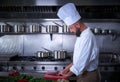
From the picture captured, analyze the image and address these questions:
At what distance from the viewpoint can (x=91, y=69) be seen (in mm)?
3521

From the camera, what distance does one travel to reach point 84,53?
3320 millimetres

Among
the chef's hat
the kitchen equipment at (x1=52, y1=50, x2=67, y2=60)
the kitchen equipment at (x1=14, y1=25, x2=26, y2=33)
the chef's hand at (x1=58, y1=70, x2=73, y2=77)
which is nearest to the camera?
the chef's hand at (x1=58, y1=70, x2=73, y2=77)

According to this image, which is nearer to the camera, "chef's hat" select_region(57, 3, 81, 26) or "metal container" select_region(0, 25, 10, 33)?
"chef's hat" select_region(57, 3, 81, 26)

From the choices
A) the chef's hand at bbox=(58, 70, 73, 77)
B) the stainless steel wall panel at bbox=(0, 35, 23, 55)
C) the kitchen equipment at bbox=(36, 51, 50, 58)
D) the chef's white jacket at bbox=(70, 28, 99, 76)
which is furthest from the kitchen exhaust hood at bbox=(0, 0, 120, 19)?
the chef's hand at bbox=(58, 70, 73, 77)

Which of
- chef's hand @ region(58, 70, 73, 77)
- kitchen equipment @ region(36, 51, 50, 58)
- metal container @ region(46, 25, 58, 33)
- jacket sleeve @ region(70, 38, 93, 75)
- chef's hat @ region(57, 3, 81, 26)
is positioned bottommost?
chef's hand @ region(58, 70, 73, 77)

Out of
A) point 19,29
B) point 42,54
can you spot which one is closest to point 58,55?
point 42,54

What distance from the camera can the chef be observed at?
131 inches

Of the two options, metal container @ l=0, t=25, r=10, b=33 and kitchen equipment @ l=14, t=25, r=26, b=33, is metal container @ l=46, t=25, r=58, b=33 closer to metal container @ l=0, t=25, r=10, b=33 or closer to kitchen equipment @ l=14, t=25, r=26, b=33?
kitchen equipment @ l=14, t=25, r=26, b=33

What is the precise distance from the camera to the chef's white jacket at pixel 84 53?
10.9 feet

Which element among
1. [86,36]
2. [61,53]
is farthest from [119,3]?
[86,36]

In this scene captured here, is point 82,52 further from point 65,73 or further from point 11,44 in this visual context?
point 11,44

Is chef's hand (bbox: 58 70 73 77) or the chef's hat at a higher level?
the chef's hat

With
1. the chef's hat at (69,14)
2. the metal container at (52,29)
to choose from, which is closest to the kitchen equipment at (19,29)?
the metal container at (52,29)

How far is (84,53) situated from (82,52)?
0.03 meters
